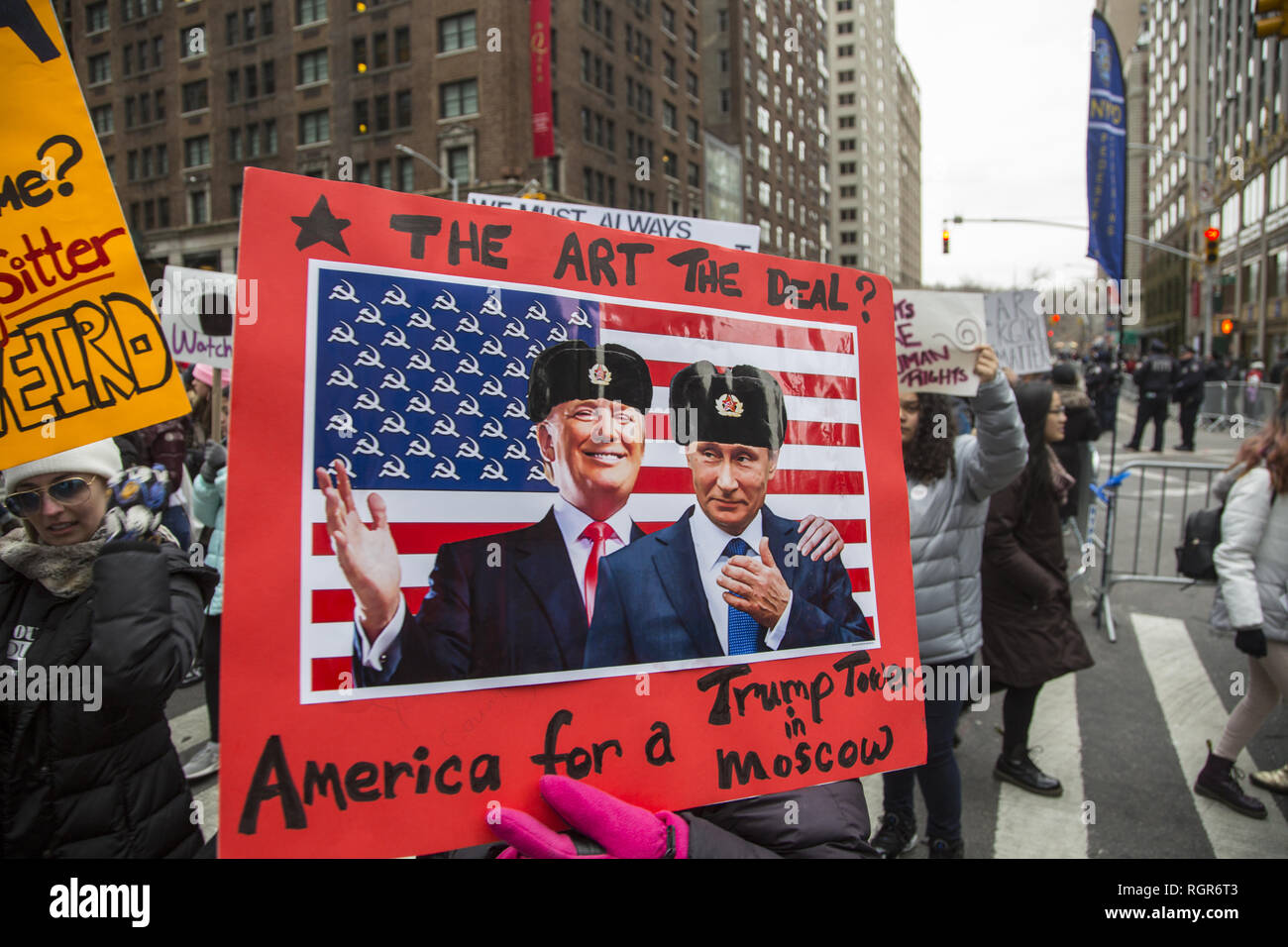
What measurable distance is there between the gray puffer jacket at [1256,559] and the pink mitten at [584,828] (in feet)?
11.4

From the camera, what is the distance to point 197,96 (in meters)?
23.6

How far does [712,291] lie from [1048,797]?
3936 mm

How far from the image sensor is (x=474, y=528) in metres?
1.38

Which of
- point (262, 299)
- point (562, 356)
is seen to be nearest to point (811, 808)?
point (562, 356)

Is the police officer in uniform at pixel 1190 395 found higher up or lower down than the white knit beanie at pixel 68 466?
higher up

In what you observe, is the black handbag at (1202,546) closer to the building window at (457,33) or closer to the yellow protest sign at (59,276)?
the yellow protest sign at (59,276)

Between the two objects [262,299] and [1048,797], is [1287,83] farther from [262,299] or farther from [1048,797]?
[262,299]

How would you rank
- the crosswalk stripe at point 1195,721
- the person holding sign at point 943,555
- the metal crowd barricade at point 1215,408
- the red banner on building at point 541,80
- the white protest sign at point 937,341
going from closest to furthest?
the white protest sign at point 937,341, the person holding sign at point 943,555, the crosswalk stripe at point 1195,721, the metal crowd barricade at point 1215,408, the red banner on building at point 541,80

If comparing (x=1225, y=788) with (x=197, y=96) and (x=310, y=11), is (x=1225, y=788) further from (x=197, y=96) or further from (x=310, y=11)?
(x=197, y=96)

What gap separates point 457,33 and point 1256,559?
3057 cm

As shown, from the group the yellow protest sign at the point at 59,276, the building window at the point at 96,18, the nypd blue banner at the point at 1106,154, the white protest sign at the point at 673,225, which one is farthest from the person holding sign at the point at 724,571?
the nypd blue banner at the point at 1106,154

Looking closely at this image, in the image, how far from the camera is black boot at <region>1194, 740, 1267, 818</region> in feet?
12.9

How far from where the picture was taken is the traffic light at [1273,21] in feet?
23.3
